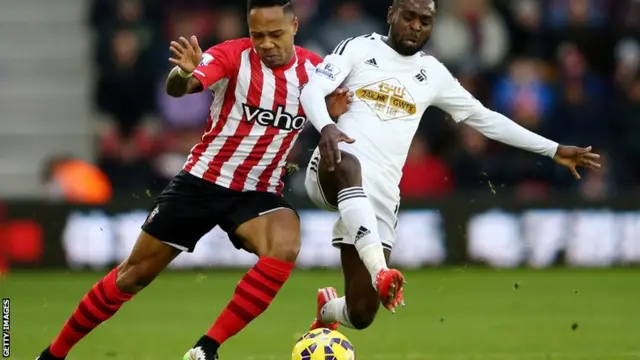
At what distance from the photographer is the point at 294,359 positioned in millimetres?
7430

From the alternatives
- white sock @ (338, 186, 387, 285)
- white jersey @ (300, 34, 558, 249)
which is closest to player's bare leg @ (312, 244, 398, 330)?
white jersey @ (300, 34, 558, 249)

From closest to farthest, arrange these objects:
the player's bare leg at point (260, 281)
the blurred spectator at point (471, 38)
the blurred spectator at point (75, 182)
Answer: the player's bare leg at point (260, 281) < the blurred spectator at point (75, 182) < the blurred spectator at point (471, 38)

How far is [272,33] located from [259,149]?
0.70 metres

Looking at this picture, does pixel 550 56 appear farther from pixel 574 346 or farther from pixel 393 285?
pixel 393 285

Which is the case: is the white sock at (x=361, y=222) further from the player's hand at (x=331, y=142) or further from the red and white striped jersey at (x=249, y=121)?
the red and white striped jersey at (x=249, y=121)

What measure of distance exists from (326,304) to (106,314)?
1497 mm

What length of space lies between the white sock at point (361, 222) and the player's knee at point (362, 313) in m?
0.55

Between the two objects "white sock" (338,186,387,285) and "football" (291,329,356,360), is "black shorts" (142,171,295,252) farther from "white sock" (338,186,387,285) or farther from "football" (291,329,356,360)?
"football" (291,329,356,360)

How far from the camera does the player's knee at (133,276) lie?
7664mm

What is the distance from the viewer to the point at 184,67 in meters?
7.25

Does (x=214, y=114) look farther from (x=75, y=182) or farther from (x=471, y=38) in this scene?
(x=471, y=38)

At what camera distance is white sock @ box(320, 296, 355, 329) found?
26.9 feet

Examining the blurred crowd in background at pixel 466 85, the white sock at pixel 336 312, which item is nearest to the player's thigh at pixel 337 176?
the white sock at pixel 336 312

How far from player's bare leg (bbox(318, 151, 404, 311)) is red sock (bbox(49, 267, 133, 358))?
4.49 feet
